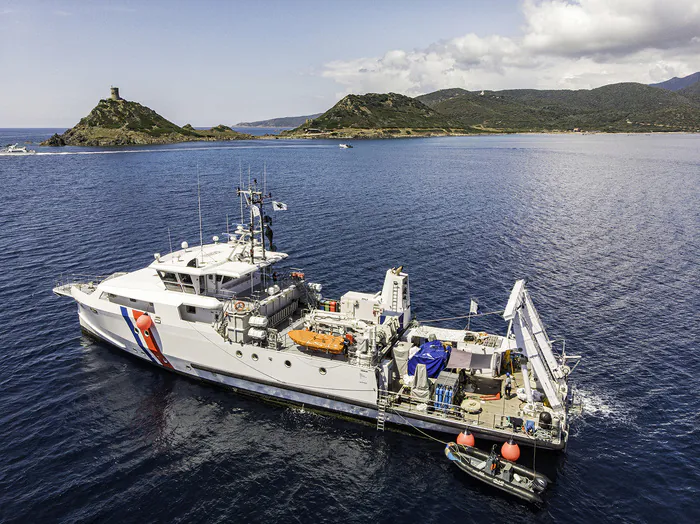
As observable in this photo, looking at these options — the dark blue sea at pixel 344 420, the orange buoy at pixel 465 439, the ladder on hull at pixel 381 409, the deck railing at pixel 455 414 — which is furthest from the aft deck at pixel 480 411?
the dark blue sea at pixel 344 420

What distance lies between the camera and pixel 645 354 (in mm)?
30594

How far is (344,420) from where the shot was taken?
967 inches

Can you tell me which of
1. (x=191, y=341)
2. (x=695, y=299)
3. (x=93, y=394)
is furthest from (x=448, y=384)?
(x=695, y=299)

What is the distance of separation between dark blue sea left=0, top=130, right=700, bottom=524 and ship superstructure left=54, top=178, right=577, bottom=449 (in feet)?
5.38

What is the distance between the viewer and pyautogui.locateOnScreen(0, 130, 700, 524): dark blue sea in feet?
64.0

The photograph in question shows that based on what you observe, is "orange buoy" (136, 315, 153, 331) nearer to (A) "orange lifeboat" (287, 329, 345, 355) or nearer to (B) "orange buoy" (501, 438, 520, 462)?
(A) "orange lifeboat" (287, 329, 345, 355)

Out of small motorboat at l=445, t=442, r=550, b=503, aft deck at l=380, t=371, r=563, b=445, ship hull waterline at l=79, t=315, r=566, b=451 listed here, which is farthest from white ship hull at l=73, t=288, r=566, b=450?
small motorboat at l=445, t=442, r=550, b=503

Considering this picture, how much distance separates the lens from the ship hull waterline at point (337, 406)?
2159 cm

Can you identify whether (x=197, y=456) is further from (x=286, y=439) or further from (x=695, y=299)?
(x=695, y=299)

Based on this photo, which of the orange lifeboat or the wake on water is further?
the wake on water

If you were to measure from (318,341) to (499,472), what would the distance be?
34.2 ft

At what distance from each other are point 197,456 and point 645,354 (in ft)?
92.6

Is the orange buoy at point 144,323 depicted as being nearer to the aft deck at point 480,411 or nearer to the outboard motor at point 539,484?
the aft deck at point 480,411

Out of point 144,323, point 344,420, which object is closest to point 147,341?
point 144,323
